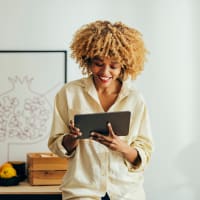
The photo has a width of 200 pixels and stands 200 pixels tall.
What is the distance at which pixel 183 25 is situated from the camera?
8.49 ft

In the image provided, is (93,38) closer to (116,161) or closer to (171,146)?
(116,161)

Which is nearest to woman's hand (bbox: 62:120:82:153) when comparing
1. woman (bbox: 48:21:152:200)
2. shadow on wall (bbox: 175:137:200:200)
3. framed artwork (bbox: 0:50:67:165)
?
woman (bbox: 48:21:152:200)

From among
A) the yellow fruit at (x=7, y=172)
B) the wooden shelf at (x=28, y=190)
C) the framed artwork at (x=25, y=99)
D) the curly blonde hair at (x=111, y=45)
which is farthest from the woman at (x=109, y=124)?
the framed artwork at (x=25, y=99)

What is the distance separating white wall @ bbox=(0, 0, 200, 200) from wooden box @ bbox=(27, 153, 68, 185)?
22.1 inches

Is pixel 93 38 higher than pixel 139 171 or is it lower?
higher

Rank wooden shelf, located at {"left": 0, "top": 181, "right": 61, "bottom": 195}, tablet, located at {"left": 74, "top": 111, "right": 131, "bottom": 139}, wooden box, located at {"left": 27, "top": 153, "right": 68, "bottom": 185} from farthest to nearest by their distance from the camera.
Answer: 1. wooden box, located at {"left": 27, "top": 153, "right": 68, "bottom": 185}
2. wooden shelf, located at {"left": 0, "top": 181, "right": 61, "bottom": 195}
3. tablet, located at {"left": 74, "top": 111, "right": 131, "bottom": 139}

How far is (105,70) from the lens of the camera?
153 centimetres

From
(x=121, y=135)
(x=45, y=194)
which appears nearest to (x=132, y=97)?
(x=121, y=135)

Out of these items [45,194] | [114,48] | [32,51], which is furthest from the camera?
[32,51]

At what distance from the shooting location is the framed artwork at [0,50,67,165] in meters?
2.54

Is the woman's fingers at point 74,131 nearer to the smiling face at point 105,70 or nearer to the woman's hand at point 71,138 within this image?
the woman's hand at point 71,138

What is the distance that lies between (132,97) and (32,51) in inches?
44.0

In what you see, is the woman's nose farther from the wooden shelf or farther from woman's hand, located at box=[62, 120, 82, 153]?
the wooden shelf

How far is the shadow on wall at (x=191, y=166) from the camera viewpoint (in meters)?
2.56
